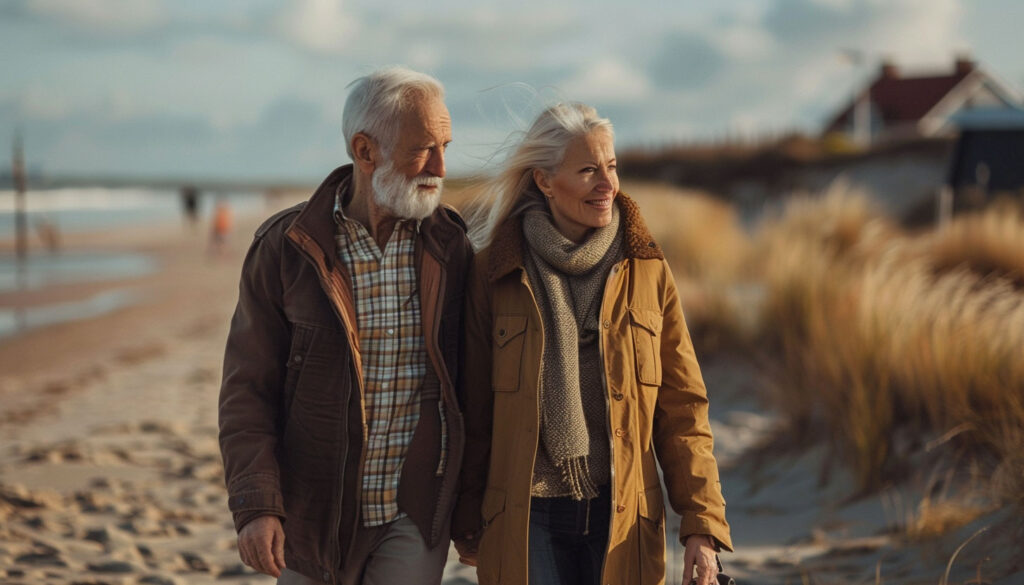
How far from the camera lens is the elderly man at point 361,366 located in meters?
2.70

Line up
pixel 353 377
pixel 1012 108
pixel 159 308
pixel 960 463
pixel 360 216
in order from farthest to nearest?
pixel 159 308 → pixel 1012 108 → pixel 960 463 → pixel 360 216 → pixel 353 377

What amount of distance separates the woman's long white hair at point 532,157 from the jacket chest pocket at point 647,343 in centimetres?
48

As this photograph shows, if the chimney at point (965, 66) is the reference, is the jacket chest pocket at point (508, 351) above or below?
below

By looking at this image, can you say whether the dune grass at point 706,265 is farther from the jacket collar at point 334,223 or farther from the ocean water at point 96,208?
the ocean water at point 96,208

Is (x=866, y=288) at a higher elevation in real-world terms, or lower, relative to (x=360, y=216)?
lower

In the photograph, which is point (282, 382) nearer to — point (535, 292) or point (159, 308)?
point (535, 292)

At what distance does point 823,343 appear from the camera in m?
6.97

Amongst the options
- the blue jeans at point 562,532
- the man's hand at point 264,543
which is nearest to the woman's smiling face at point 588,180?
the blue jeans at point 562,532

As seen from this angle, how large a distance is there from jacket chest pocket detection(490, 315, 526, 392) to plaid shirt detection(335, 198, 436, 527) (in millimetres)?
199

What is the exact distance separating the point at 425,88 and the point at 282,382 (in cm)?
88

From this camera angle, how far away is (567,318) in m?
2.76

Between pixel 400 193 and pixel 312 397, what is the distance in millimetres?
Result: 584

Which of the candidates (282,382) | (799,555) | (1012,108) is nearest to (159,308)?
(1012,108)

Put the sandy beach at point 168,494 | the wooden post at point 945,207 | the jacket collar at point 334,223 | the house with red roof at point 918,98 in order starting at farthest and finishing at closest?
the house with red roof at point 918,98 < the wooden post at point 945,207 < the sandy beach at point 168,494 < the jacket collar at point 334,223
